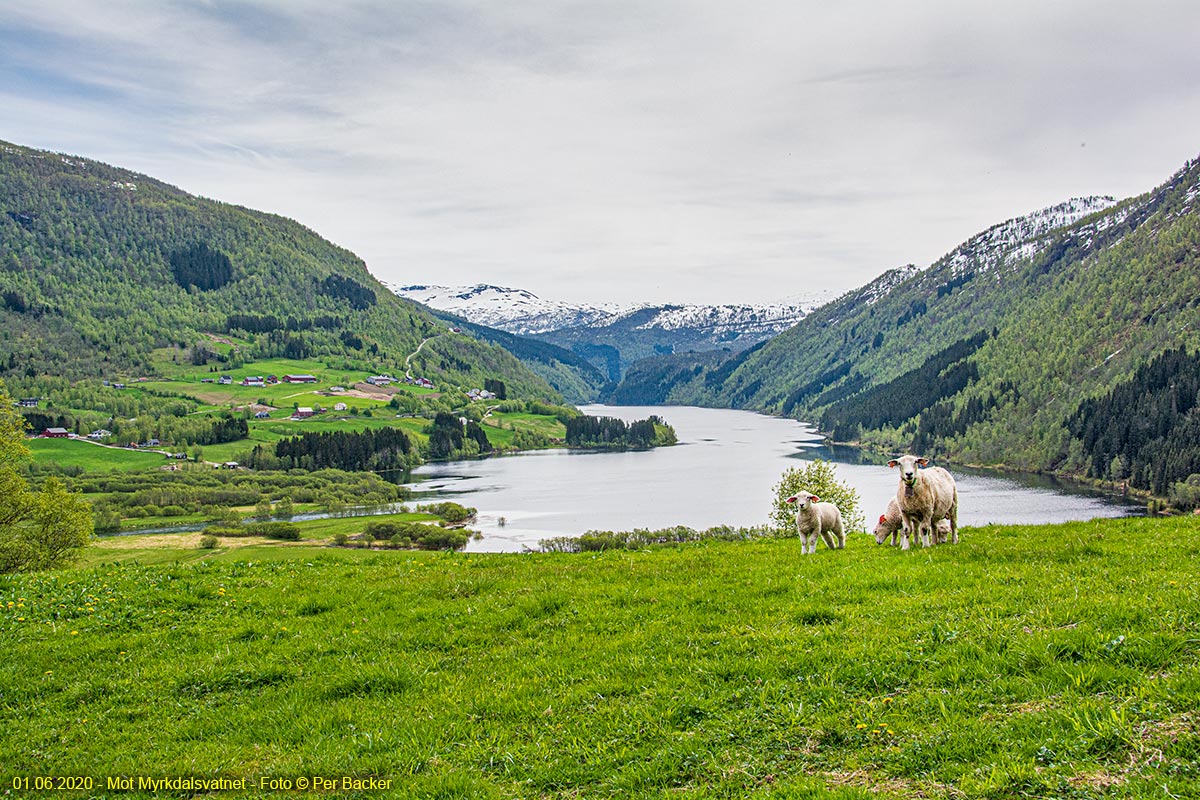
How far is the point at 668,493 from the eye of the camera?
121m

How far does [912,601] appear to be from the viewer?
40.6 feet

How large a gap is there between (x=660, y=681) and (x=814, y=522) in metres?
12.1

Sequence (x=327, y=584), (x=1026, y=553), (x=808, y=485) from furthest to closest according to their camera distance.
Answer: (x=808, y=485) → (x=327, y=584) → (x=1026, y=553)

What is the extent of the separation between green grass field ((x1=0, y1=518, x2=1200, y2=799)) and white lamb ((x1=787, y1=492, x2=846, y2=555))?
3.93 metres

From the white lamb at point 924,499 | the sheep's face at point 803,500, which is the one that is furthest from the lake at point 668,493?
the white lamb at point 924,499

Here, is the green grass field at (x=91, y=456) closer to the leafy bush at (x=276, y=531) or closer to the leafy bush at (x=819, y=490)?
the leafy bush at (x=276, y=531)

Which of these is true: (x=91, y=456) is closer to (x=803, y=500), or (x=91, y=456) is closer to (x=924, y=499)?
(x=803, y=500)

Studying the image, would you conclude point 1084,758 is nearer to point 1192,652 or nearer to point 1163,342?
point 1192,652

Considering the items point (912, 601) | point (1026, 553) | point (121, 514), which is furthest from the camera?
point (121, 514)

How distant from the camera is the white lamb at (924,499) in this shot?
59.1ft

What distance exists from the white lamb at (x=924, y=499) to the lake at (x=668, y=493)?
4810cm

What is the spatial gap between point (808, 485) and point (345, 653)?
184 ft

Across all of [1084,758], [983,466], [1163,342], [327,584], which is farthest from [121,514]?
[1163,342]

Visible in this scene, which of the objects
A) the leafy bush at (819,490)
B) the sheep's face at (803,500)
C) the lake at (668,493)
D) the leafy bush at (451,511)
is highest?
the sheep's face at (803,500)
